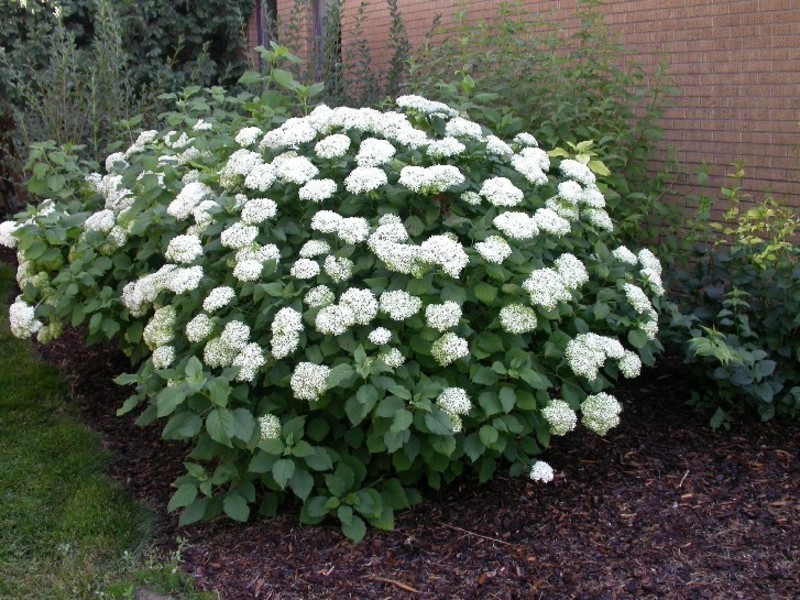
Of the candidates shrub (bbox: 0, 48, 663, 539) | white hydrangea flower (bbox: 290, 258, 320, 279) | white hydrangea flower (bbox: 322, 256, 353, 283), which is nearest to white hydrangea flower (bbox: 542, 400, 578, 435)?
shrub (bbox: 0, 48, 663, 539)

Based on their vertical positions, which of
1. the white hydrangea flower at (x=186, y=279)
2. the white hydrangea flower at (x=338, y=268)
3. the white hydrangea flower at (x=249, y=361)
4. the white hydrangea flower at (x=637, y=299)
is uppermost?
the white hydrangea flower at (x=338, y=268)

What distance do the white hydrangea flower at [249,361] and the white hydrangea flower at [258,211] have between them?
0.52 m

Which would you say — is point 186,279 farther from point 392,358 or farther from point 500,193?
point 500,193

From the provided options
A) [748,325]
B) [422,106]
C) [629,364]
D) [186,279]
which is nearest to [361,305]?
[186,279]

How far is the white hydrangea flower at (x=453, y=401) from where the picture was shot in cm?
308

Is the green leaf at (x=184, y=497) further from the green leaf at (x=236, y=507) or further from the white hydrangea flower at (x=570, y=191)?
the white hydrangea flower at (x=570, y=191)

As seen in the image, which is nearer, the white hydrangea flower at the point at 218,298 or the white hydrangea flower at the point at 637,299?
the white hydrangea flower at the point at 218,298

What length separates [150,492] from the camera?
12.8 feet

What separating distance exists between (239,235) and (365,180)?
0.55 m

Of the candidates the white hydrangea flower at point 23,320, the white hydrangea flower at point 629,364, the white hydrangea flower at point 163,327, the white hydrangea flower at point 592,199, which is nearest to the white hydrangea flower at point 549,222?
the white hydrangea flower at point 592,199

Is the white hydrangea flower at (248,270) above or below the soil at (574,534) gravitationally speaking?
A: above

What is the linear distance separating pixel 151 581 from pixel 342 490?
76cm

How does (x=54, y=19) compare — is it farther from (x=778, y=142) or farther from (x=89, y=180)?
(x=778, y=142)

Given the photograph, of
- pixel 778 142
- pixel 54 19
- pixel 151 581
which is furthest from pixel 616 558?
pixel 54 19
